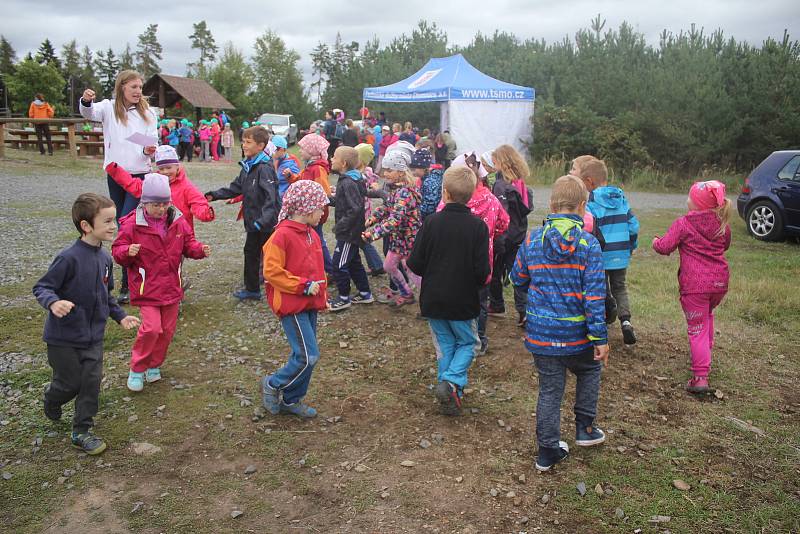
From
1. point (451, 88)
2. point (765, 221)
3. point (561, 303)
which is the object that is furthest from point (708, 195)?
point (451, 88)

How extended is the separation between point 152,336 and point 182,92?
112 ft

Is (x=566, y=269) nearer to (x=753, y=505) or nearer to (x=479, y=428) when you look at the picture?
(x=479, y=428)

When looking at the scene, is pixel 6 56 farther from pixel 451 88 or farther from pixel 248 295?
pixel 248 295

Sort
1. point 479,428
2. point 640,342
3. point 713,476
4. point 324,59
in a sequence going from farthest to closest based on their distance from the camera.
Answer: point 324,59
point 640,342
point 479,428
point 713,476

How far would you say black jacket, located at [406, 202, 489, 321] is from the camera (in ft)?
15.0

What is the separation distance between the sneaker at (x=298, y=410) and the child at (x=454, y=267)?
3.09 ft

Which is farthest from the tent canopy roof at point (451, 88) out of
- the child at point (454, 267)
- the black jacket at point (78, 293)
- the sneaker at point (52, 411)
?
the sneaker at point (52, 411)

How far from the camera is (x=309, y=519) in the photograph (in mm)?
3551

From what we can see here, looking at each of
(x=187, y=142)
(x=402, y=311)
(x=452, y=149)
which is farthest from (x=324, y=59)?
(x=402, y=311)

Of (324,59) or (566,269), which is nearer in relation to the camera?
(566,269)

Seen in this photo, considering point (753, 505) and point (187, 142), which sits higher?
point (187, 142)

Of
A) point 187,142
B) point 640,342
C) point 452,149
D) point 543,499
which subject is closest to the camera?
point 543,499

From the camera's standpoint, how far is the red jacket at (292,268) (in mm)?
4359

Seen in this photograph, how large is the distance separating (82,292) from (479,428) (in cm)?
281
